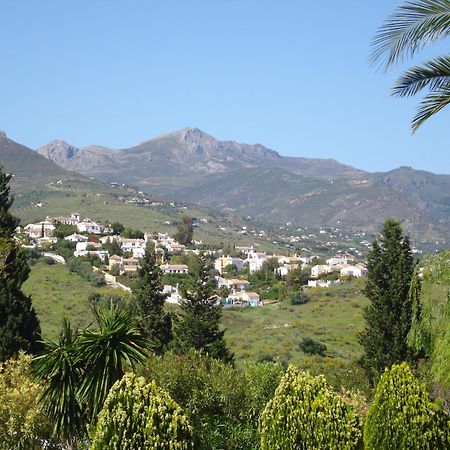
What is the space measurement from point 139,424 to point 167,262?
295 ft

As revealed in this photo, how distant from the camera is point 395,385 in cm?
975

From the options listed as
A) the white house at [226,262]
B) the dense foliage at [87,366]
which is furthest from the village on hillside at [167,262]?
the dense foliage at [87,366]

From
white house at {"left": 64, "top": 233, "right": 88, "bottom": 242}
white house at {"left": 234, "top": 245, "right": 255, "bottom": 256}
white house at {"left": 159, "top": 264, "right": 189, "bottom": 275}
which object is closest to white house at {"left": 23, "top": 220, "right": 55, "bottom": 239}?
white house at {"left": 64, "top": 233, "right": 88, "bottom": 242}

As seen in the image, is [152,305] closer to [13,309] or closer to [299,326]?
[13,309]

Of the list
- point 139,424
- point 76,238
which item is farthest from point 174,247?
point 139,424

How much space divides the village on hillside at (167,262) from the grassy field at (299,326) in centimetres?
776

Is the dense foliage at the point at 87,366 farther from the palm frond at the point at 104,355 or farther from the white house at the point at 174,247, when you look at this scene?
the white house at the point at 174,247

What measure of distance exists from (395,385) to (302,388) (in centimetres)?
129

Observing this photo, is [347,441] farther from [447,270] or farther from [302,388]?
[447,270]

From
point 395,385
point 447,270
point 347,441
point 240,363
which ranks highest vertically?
point 447,270

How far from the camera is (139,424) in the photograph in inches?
367

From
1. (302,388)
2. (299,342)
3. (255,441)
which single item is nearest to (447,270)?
(302,388)

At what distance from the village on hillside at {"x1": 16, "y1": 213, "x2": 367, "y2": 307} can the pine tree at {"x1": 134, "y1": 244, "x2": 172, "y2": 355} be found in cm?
3352

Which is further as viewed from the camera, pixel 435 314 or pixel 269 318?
pixel 269 318
